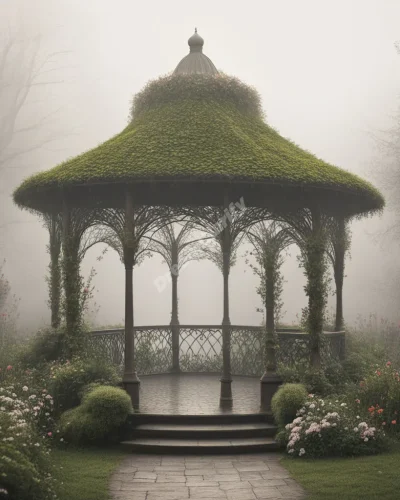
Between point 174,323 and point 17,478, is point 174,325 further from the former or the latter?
point 17,478

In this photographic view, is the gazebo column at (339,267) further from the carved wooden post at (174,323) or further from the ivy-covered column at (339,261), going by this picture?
the carved wooden post at (174,323)

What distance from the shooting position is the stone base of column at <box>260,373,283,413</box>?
12.5 m

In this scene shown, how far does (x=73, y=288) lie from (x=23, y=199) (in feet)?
9.64

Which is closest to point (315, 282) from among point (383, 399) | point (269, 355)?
point (269, 355)

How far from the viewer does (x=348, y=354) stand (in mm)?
15609

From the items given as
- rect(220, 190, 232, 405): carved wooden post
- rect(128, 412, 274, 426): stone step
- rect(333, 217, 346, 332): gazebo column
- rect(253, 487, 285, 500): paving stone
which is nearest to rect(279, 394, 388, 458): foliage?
rect(128, 412, 274, 426): stone step

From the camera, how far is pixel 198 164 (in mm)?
12656

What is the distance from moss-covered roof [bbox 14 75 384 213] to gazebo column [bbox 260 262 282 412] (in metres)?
1.89

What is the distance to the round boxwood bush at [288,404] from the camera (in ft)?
37.2

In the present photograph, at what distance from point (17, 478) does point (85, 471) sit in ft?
8.15

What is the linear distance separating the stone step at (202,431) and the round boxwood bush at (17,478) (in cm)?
381

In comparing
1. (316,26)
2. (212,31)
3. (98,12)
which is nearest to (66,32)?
(98,12)

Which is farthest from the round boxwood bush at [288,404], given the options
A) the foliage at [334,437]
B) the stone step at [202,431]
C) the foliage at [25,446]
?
the foliage at [25,446]

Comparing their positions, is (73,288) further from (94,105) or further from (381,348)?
(94,105)
